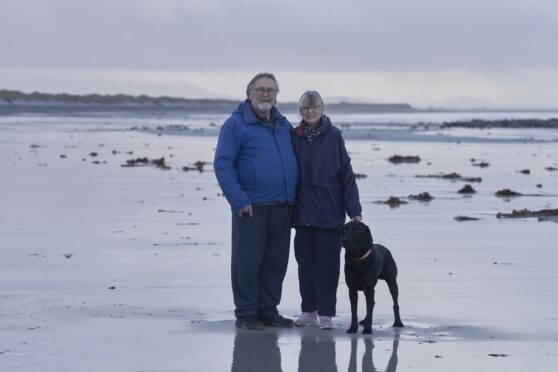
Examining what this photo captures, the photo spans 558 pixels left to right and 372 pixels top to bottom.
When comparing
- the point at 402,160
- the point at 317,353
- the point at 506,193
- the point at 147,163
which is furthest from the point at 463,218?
the point at 402,160

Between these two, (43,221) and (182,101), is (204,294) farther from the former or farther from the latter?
(182,101)

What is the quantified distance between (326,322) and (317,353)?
0.91 metres

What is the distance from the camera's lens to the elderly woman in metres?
8.94

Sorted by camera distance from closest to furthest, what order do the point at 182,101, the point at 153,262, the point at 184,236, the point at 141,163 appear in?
1. the point at 153,262
2. the point at 184,236
3. the point at 141,163
4. the point at 182,101

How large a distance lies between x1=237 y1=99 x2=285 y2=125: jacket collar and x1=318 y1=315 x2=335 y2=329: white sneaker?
145 centimetres

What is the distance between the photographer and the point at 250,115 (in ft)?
29.3

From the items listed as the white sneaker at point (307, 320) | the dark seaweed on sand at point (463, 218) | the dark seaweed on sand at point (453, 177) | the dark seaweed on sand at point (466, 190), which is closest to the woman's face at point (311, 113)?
the white sneaker at point (307, 320)

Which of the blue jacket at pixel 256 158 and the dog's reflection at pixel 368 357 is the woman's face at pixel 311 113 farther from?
the dog's reflection at pixel 368 357

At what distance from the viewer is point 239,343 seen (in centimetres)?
820

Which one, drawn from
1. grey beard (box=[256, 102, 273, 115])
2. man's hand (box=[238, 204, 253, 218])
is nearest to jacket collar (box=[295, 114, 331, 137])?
grey beard (box=[256, 102, 273, 115])

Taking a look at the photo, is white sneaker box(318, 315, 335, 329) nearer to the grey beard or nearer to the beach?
the beach

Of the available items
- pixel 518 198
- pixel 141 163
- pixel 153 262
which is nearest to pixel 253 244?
pixel 153 262

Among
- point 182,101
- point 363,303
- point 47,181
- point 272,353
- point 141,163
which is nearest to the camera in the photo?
point 272,353

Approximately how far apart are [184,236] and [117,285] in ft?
10.9
